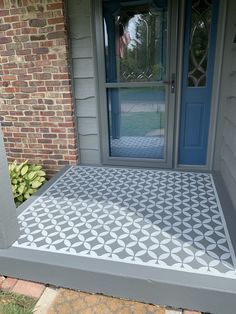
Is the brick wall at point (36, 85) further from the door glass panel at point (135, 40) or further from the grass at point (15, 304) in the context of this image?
the grass at point (15, 304)

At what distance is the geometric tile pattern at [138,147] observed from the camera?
2.93m

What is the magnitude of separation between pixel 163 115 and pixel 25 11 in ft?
5.73

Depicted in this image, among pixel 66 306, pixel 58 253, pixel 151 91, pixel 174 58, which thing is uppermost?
pixel 174 58

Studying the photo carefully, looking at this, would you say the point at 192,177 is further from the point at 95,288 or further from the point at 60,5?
the point at 60,5

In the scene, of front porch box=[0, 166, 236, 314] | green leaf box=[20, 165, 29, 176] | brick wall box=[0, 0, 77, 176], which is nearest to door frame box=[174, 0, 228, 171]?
front porch box=[0, 166, 236, 314]

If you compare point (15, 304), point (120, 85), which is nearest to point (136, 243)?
point (15, 304)

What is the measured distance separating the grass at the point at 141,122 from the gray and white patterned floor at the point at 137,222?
55 cm

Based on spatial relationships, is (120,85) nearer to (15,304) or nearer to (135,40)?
(135,40)

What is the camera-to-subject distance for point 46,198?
2.33 meters

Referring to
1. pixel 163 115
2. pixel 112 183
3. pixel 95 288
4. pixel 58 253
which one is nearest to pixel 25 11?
pixel 163 115

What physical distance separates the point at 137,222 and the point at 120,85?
59.4 inches

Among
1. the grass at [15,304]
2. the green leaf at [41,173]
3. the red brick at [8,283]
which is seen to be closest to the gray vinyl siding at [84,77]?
the green leaf at [41,173]

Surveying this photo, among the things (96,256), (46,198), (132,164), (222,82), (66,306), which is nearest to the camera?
(66,306)

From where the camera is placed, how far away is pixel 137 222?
1.92 m
